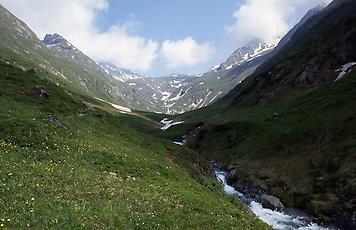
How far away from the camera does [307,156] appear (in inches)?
2739

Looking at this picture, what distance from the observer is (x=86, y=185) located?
30.0 metres

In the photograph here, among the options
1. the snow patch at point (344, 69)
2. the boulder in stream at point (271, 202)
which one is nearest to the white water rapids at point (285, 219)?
the boulder in stream at point (271, 202)

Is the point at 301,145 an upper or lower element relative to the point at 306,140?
lower

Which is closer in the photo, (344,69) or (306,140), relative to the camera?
(306,140)

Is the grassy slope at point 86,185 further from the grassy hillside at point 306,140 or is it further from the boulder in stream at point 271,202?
the grassy hillside at point 306,140

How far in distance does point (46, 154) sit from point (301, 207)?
119 ft

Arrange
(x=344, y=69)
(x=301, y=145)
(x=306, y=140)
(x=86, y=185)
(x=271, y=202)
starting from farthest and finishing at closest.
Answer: (x=344, y=69) → (x=306, y=140) → (x=301, y=145) → (x=271, y=202) → (x=86, y=185)

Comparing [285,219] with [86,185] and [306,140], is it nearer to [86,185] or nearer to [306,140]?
[306,140]

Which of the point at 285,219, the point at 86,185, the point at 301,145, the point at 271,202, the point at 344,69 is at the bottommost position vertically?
the point at 285,219

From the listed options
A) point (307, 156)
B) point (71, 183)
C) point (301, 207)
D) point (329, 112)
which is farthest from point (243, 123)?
point (71, 183)

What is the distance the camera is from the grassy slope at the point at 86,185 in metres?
23.7

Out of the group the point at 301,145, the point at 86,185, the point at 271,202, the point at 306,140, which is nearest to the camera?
the point at 86,185

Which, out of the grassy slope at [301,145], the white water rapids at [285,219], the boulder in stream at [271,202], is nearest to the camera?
the white water rapids at [285,219]

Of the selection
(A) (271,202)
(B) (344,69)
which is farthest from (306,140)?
(B) (344,69)
